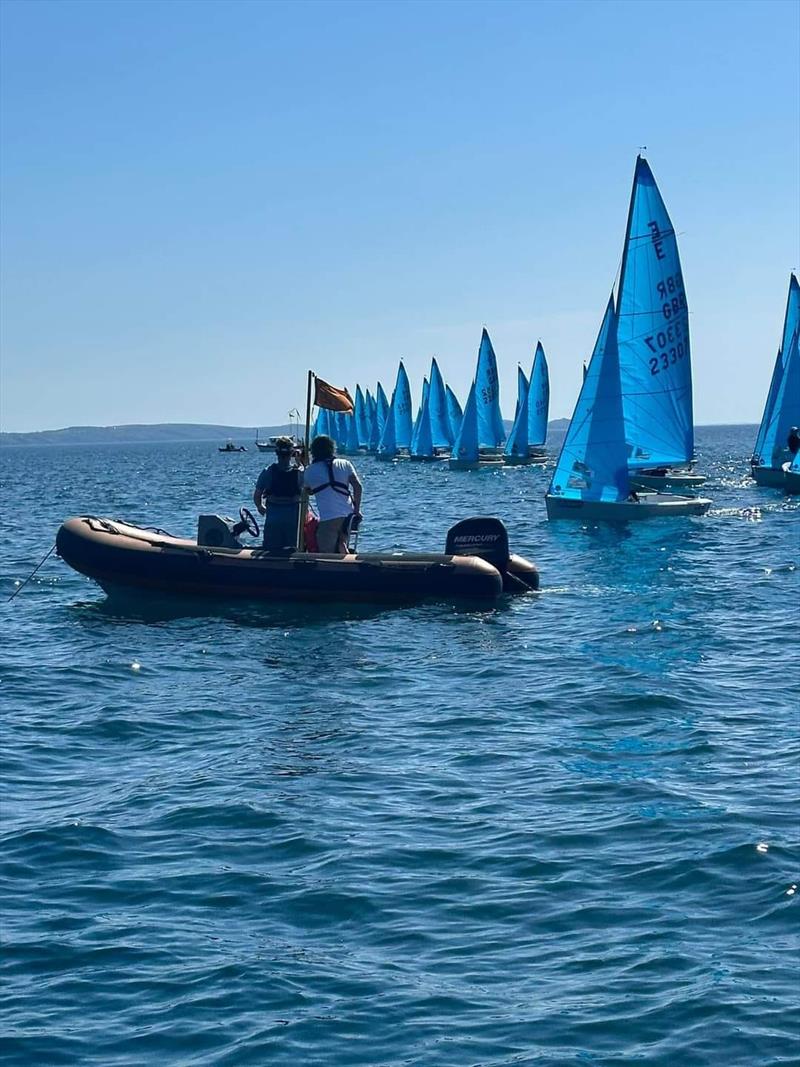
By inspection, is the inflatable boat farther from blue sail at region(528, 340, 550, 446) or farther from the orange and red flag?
blue sail at region(528, 340, 550, 446)

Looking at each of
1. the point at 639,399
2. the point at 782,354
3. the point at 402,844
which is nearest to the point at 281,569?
the point at 402,844

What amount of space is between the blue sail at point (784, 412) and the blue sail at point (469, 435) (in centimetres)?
2536

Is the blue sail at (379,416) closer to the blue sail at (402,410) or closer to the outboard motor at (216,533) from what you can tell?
the blue sail at (402,410)

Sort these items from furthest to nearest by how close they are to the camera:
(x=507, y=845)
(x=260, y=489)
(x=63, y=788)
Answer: (x=260, y=489)
(x=63, y=788)
(x=507, y=845)

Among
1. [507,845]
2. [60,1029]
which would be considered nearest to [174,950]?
[60,1029]

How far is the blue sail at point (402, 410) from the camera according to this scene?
9575cm

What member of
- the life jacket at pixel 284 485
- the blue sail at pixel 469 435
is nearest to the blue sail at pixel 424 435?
the blue sail at pixel 469 435

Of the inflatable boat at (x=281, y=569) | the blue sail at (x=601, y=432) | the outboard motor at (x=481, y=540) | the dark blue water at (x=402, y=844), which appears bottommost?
the dark blue water at (x=402, y=844)

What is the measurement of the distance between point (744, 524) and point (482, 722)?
72.0ft

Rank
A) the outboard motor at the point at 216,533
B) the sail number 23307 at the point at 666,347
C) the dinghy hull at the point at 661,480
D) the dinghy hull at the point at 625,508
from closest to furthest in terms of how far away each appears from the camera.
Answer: the outboard motor at the point at 216,533, the dinghy hull at the point at 625,508, the sail number 23307 at the point at 666,347, the dinghy hull at the point at 661,480

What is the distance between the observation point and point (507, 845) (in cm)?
817

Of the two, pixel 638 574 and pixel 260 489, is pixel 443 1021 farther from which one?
pixel 638 574

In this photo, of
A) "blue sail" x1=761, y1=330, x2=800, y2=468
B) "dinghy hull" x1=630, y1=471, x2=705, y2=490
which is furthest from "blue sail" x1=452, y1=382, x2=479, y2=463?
"dinghy hull" x1=630, y1=471, x2=705, y2=490

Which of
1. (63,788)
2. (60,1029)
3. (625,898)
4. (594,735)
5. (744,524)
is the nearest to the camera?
(60,1029)
